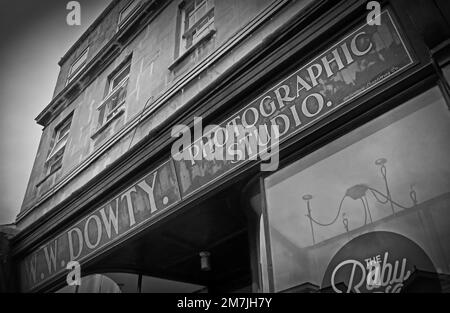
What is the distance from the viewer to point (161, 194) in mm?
4891

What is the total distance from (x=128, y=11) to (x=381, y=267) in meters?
8.42

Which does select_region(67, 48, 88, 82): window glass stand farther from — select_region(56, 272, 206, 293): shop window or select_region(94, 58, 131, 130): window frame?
select_region(56, 272, 206, 293): shop window

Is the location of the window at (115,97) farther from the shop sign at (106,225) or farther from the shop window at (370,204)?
the shop window at (370,204)

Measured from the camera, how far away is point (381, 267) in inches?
109

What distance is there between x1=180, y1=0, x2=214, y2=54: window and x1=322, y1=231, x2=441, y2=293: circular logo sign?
4.15m

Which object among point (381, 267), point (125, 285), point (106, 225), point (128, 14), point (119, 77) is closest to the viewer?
point (381, 267)

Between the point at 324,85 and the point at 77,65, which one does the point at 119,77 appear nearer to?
the point at 77,65

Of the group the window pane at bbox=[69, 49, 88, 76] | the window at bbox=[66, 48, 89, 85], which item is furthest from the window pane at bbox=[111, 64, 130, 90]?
the window pane at bbox=[69, 49, 88, 76]

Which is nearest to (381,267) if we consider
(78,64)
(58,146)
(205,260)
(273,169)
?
(273,169)

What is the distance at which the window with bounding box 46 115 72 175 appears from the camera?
8.52m

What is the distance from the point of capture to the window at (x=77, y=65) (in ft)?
32.2

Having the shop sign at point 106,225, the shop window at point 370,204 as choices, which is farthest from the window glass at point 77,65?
the shop window at point 370,204
